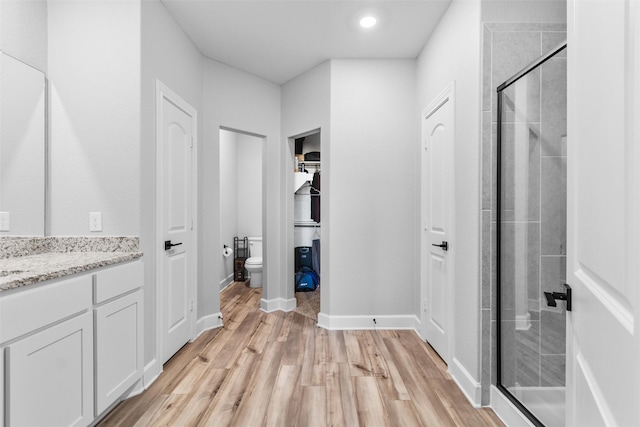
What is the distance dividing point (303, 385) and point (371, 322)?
1.23 metres

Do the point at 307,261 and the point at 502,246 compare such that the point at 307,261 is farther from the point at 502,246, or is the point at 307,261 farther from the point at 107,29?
the point at 107,29

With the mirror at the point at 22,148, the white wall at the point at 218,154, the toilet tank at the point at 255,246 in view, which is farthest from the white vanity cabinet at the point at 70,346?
the toilet tank at the point at 255,246

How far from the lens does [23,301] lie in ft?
4.11

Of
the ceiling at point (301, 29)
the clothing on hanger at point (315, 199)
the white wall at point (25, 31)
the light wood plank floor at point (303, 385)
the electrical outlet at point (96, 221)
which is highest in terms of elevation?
the ceiling at point (301, 29)

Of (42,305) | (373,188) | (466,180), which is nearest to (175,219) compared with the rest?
(42,305)

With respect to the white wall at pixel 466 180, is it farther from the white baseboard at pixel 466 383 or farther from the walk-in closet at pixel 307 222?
the walk-in closet at pixel 307 222

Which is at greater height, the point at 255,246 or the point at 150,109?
the point at 150,109

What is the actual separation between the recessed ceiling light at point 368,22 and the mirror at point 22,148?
2.34m

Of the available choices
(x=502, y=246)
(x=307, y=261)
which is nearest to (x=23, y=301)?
(x=502, y=246)

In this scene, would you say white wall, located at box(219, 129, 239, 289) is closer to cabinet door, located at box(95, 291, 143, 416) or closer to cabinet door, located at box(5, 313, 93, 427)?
cabinet door, located at box(95, 291, 143, 416)

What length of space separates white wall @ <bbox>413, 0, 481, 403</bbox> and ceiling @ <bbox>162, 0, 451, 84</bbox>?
0.40 metres

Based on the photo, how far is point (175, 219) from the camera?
8.32 ft

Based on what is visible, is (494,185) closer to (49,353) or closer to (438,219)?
(438,219)

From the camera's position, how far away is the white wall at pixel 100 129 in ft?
6.70
